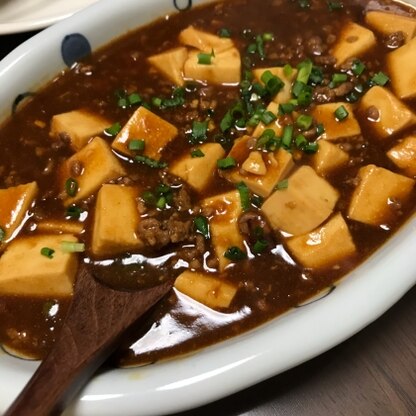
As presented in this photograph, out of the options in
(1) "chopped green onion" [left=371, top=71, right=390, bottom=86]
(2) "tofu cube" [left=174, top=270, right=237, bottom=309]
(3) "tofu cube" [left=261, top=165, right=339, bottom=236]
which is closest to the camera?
(2) "tofu cube" [left=174, top=270, right=237, bottom=309]

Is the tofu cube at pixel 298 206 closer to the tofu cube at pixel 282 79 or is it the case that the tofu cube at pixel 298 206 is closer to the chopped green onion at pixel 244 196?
the chopped green onion at pixel 244 196

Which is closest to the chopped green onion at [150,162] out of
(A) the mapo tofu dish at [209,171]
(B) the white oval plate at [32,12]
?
(A) the mapo tofu dish at [209,171]

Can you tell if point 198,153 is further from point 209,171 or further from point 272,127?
point 272,127

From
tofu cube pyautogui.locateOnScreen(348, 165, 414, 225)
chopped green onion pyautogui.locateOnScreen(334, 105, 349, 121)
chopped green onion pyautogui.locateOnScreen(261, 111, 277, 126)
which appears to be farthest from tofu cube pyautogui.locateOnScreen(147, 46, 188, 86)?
tofu cube pyautogui.locateOnScreen(348, 165, 414, 225)

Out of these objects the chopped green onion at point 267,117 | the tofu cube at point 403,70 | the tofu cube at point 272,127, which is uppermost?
the chopped green onion at point 267,117

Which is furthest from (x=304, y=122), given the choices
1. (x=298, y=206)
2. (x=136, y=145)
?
(x=136, y=145)

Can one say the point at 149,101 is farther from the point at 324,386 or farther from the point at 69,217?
the point at 324,386

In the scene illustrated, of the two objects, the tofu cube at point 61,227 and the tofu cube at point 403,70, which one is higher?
the tofu cube at point 61,227

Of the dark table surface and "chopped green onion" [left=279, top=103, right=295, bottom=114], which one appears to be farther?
"chopped green onion" [left=279, top=103, right=295, bottom=114]

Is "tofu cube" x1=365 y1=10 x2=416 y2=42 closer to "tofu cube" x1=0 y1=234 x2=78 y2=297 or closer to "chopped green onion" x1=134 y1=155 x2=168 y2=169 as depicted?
"chopped green onion" x1=134 y1=155 x2=168 y2=169
